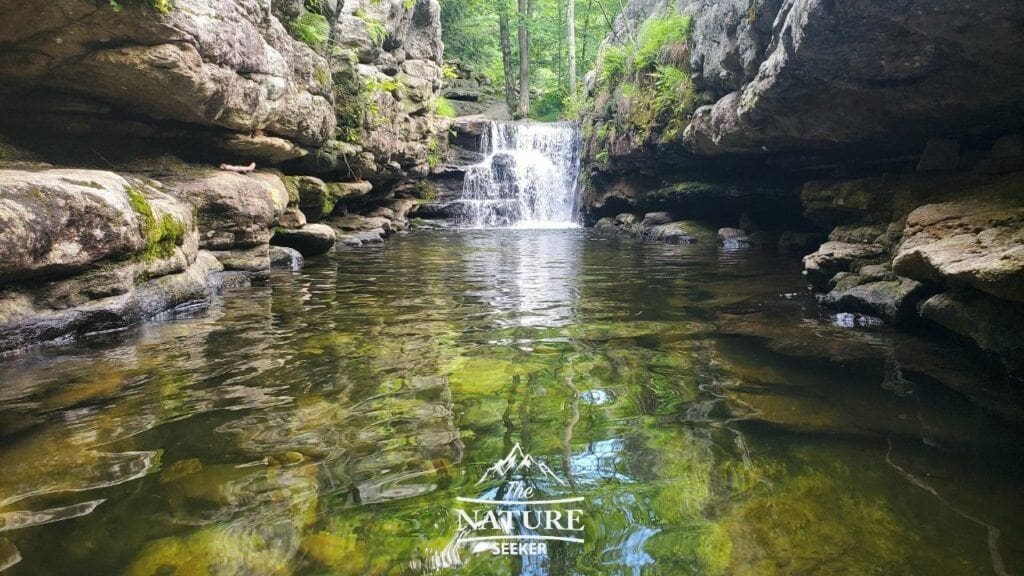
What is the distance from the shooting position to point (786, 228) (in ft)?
43.9

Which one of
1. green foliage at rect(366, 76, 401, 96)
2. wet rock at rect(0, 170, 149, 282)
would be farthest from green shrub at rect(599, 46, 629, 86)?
wet rock at rect(0, 170, 149, 282)

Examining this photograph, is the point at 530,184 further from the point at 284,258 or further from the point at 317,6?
the point at 284,258

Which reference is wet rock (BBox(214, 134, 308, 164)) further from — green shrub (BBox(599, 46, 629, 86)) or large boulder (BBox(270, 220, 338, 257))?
green shrub (BBox(599, 46, 629, 86))

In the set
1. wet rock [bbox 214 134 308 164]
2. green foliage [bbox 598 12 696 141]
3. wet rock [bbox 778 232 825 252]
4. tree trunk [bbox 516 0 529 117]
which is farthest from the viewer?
tree trunk [bbox 516 0 529 117]

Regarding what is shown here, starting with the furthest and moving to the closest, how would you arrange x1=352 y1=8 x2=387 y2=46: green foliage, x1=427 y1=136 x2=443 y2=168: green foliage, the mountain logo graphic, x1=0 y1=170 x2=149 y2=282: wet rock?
x1=427 y1=136 x2=443 y2=168: green foliage < x1=352 y1=8 x2=387 y2=46: green foliage < x1=0 y1=170 x2=149 y2=282: wet rock < the mountain logo graphic

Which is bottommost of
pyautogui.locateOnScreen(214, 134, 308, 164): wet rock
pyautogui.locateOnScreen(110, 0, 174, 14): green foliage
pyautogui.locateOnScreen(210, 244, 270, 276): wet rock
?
pyautogui.locateOnScreen(210, 244, 270, 276): wet rock

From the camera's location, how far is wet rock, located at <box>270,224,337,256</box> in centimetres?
1016

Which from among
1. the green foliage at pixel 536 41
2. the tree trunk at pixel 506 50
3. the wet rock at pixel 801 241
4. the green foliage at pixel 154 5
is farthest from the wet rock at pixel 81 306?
the tree trunk at pixel 506 50

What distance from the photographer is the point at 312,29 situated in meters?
11.2

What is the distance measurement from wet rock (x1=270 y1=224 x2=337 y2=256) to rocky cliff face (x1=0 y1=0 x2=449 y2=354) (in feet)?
0.11

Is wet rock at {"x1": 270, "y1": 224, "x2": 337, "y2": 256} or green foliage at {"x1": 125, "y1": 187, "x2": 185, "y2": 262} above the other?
green foliage at {"x1": 125, "y1": 187, "x2": 185, "y2": 262}

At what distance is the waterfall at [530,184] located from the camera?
20969 mm

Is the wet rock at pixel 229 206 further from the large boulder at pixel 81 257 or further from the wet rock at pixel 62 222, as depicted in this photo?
the wet rock at pixel 62 222

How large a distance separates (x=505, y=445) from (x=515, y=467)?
0.23 m
